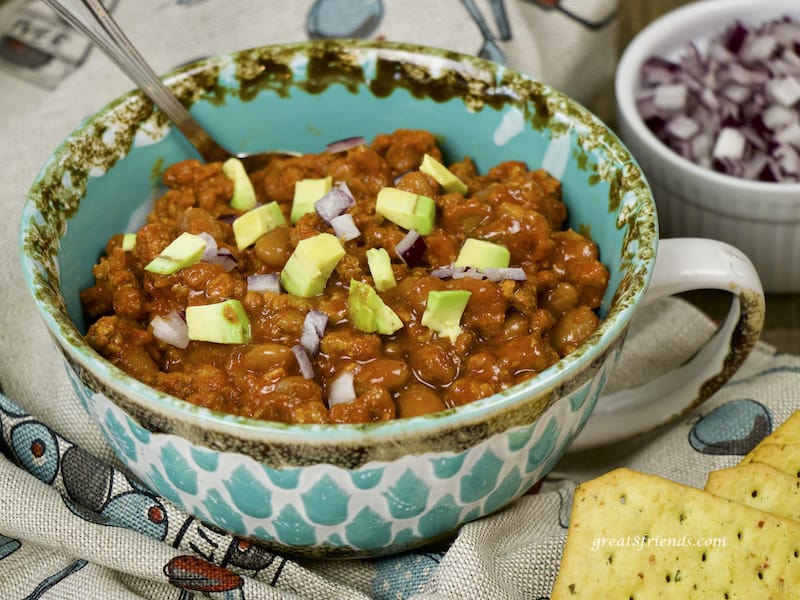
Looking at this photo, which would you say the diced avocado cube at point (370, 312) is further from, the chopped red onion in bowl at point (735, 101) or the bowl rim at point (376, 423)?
the chopped red onion in bowl at point (735, 101)

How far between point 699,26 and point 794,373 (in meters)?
1.31

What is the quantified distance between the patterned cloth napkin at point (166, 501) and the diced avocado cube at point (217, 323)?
39cm

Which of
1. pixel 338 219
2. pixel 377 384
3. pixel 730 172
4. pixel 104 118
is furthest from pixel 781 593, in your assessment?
pixel 104 118

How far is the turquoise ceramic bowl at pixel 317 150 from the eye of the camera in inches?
66.8

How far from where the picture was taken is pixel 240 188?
92.7 inches

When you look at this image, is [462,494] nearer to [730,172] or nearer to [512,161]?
[512,161]

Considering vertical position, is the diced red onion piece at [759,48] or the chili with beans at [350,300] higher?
the chili with beans at [350,300]

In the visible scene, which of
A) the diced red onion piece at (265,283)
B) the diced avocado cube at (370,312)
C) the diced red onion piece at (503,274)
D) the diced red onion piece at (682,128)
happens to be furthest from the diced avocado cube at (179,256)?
the diced red onion piece at (682,128)

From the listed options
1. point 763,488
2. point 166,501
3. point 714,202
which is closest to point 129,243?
point 166,501

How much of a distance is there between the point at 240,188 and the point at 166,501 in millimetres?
714

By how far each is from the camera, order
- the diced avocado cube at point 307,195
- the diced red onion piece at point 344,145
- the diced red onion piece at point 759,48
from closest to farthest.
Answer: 1. the diced avocado cube at point 307,195
2. the diced red onion piece at point 344,145
3. the diced red onion piece at point 759,48

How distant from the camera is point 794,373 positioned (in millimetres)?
2496

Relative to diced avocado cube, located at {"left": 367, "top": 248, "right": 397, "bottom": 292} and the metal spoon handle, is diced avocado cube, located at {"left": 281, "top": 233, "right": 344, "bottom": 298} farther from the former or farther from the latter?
the metal spoon handle

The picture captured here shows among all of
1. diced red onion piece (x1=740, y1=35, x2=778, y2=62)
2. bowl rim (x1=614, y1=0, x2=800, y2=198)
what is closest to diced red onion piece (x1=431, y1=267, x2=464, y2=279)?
bowl rim (x1=614, y1=0, x2=800, y2=198)
